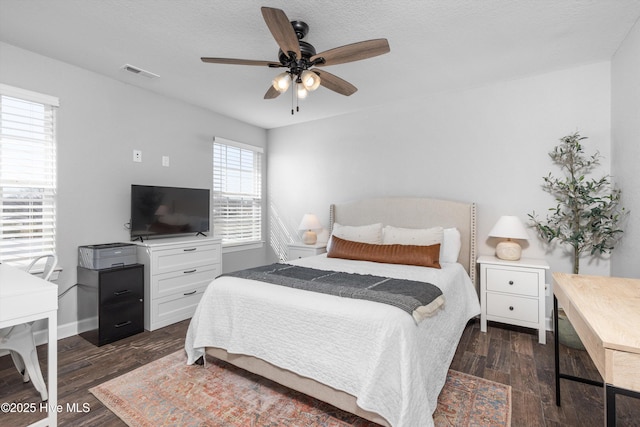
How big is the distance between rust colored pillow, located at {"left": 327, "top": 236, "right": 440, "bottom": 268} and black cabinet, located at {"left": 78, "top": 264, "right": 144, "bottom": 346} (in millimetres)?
2032

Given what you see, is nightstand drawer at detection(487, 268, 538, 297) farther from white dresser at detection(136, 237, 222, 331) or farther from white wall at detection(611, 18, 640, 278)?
white dresser at detection(136, 237, 222, 331)

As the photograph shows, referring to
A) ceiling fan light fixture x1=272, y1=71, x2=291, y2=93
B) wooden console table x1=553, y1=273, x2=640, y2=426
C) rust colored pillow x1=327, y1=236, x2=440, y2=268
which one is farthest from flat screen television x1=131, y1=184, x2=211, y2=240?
wooden console table x1=553, y1=273, x2=640, y2=426

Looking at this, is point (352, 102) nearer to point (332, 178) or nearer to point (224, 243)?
point (332, 178)

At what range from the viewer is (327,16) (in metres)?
2.13

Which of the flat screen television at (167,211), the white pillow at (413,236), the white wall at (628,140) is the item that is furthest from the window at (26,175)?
the white wall at (628,140)

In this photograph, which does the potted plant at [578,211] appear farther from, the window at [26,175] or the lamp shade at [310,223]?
the window at [26,175]

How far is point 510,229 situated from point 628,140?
3.66ft

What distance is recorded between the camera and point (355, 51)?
1964 millimetres

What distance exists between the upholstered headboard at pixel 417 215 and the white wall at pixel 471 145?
18cm

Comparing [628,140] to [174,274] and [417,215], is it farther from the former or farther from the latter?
[174,274]

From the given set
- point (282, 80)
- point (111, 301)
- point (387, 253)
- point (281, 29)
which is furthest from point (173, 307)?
point (281, 29)

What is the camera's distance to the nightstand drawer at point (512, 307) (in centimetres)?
284

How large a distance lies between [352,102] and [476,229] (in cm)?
217

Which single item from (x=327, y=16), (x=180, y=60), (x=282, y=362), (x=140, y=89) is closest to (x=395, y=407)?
(x=282, y=362)
